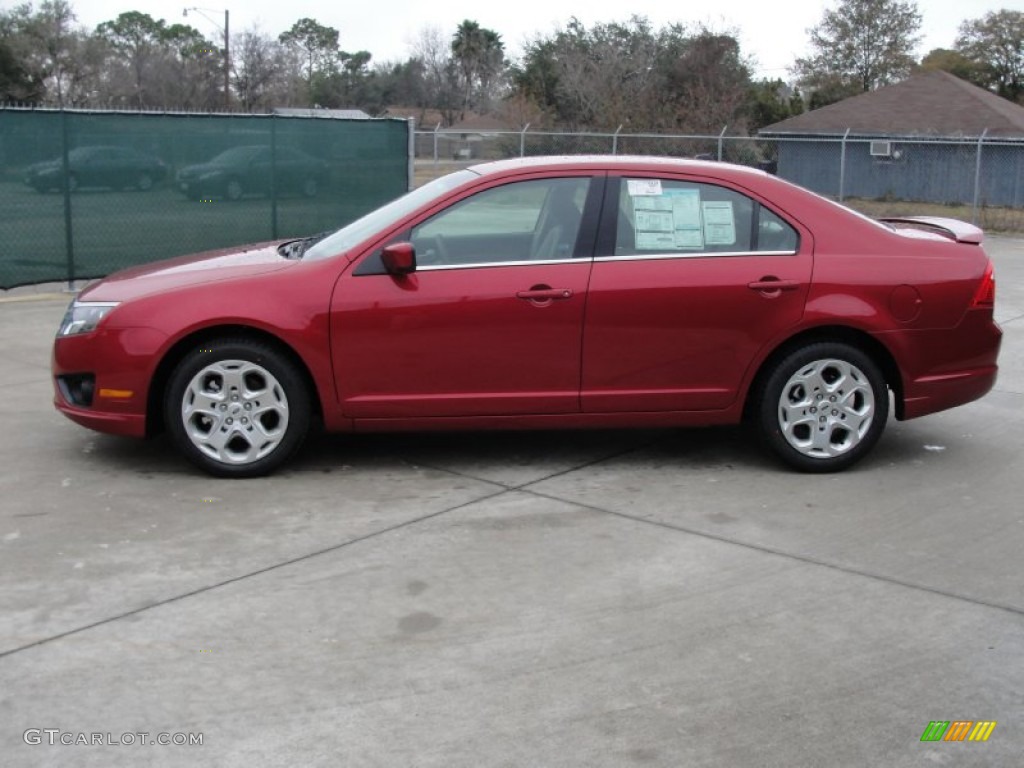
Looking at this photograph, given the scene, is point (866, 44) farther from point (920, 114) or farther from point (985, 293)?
point (985, 293)

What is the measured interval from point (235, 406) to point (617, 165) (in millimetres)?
2283

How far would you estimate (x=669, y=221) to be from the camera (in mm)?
6273

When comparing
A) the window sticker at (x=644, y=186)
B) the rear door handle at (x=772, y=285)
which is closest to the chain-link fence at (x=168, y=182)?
the window sticker at (x=644, y=186)

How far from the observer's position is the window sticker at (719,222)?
6.27 meters

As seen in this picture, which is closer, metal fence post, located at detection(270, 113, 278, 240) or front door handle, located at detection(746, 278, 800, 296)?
front door handle, located at detection(746, 278, 800, 296)

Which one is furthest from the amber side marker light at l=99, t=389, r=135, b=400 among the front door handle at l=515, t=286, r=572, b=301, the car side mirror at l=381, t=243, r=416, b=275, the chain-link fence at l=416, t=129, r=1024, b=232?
the chain-link fence at l=416, t=129, r=1024, b=232

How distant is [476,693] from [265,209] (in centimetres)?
1129

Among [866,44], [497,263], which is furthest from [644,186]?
[866,44]

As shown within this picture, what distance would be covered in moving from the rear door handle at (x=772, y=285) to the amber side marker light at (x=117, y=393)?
3.11m

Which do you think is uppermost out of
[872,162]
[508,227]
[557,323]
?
[872,162]

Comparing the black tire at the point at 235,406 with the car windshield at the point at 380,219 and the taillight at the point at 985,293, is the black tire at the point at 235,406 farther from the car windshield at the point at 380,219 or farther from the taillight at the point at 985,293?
the taillight at the point at 985,293

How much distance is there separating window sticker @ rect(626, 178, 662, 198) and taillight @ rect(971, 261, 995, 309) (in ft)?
5.70

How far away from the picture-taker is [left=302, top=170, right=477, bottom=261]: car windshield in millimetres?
6219

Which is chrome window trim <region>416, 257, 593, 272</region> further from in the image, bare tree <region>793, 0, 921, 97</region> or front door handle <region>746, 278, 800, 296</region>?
bare tree <region>793, 0, 921, 97</region>
